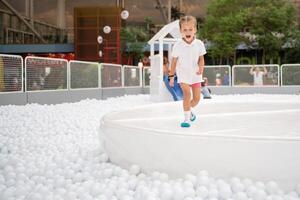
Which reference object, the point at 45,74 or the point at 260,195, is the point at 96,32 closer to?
the point at 45,74

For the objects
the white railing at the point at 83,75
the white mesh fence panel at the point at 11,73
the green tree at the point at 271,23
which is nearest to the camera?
the white mesh fence panel at the point at 11,73

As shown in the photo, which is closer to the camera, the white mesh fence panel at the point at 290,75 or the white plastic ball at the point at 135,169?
the white plastic ball at the point at 135,169

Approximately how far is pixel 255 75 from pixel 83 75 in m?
6.73

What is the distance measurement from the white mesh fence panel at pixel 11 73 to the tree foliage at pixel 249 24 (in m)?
16.5

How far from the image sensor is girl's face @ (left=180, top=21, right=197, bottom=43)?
3.45 metres

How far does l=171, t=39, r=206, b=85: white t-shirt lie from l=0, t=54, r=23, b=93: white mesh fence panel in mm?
6086

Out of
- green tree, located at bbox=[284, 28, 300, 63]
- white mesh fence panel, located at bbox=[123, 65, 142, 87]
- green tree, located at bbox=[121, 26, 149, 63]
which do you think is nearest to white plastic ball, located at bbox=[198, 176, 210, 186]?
white mesh fence panel, located at bbox=[123, 65, 142, 87]

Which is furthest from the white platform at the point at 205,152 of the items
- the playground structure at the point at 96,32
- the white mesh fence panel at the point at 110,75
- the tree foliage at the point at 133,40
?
the tree foliage at the point at 133,40

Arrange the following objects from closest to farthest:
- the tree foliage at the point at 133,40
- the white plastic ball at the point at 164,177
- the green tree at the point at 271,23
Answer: the white plastic ball at the point at 164,177 < the green tree at the point at 271,23 < the tree foliage at the point at 133,40

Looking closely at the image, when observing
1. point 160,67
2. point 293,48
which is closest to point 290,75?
point 160,67

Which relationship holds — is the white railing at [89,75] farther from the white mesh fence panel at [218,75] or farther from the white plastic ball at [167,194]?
the white plastic ball at [167,194]

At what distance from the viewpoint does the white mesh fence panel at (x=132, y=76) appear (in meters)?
15.0

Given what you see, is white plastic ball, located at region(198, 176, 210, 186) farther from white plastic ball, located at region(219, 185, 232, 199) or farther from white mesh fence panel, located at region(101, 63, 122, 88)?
white mesh fence panel, located at region(101, 63, 122, 88)

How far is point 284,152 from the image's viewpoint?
2.66 metres
